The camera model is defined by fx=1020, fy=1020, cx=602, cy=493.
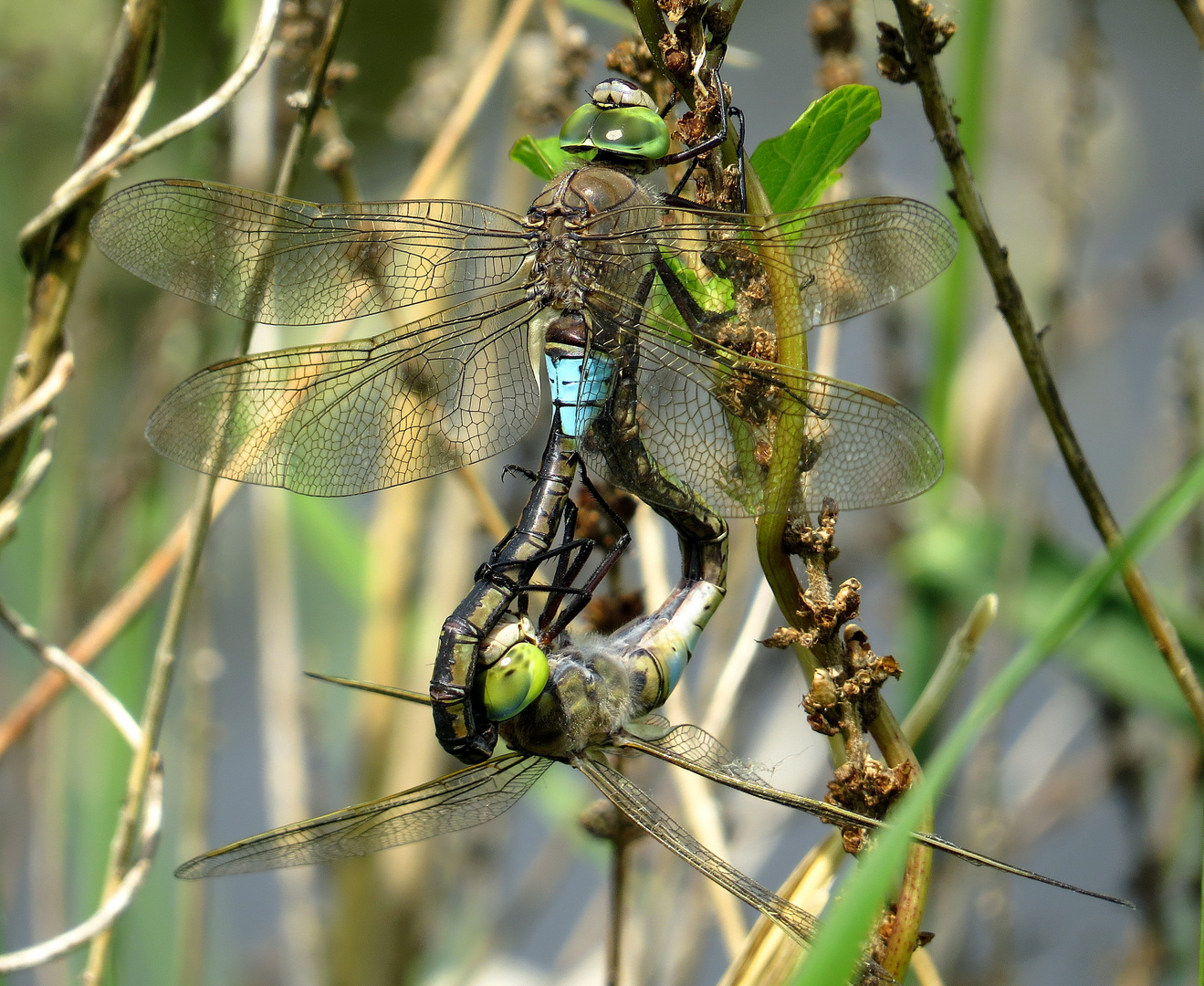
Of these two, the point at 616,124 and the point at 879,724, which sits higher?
the point at 616,124

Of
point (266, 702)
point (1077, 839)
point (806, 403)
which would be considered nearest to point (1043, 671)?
point (1077, 839)

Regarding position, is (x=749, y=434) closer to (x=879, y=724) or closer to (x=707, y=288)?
(x=707, y=288)

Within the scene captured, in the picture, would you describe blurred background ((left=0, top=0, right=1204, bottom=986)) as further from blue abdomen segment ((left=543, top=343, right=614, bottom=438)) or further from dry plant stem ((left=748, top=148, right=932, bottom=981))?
dry plant stem ((left=748, top=148, right=932, bottom=981))

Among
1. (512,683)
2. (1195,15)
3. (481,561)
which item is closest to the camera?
(1195,15)

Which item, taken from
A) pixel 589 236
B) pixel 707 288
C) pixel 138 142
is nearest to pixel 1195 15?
pixel 707 288

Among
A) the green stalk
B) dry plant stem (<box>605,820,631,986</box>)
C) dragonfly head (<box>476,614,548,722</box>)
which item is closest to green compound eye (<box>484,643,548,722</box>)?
dragonfly head (<box>476,614,548,722</box>)

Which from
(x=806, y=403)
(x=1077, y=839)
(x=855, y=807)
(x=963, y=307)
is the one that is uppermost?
(x=963, y=307)

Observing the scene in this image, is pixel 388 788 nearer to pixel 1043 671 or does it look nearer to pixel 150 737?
pixel 150 737
